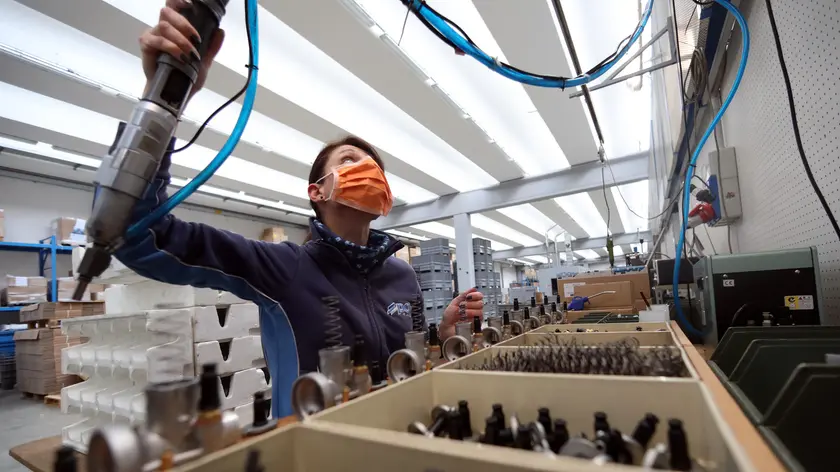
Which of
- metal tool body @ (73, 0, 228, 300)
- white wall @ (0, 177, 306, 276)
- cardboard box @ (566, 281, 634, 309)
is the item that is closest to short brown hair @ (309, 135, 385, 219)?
metal tool body @ (73, 0, 228, 300)

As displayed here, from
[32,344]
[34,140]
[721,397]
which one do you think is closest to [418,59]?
[721,397]

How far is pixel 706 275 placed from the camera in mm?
1294

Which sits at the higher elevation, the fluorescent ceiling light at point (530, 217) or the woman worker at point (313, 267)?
the fluorescent ceiling light at point (530, 217)

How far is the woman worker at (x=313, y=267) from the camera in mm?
904

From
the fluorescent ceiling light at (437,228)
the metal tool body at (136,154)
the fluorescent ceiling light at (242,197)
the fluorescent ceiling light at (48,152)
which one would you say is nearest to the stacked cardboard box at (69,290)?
the fluorescent ceiling light at (48,152)

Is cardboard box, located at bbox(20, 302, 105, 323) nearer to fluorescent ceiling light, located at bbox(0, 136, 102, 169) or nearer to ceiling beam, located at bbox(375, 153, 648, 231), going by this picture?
fluorescent ceiling light, located at bbox(0, 136, 102, 169)

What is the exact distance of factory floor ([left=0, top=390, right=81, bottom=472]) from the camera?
259 cm

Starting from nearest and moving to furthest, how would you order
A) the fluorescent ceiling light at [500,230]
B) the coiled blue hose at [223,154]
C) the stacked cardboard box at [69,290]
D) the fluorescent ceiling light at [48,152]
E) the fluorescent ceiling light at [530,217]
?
the coiled blue hose at [223,154]
the fluorescent ceiling light at [48,152]
the stacked cardboard box at [69,290]
the fluorescent ceiling light at [530,217]
the fluorescent ceiling light at [500,230]

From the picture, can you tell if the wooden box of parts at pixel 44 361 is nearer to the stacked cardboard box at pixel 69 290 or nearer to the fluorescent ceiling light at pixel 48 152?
the stacked cardboard box at pixel 69 290

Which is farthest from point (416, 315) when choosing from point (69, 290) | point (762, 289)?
point (69, 290)

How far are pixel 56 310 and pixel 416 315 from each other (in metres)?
4.81

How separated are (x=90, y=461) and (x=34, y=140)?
199 inches

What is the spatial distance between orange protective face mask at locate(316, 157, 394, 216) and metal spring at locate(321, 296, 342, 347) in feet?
1.08

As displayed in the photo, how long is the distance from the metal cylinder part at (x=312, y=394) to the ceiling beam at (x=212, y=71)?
1.23 metres
